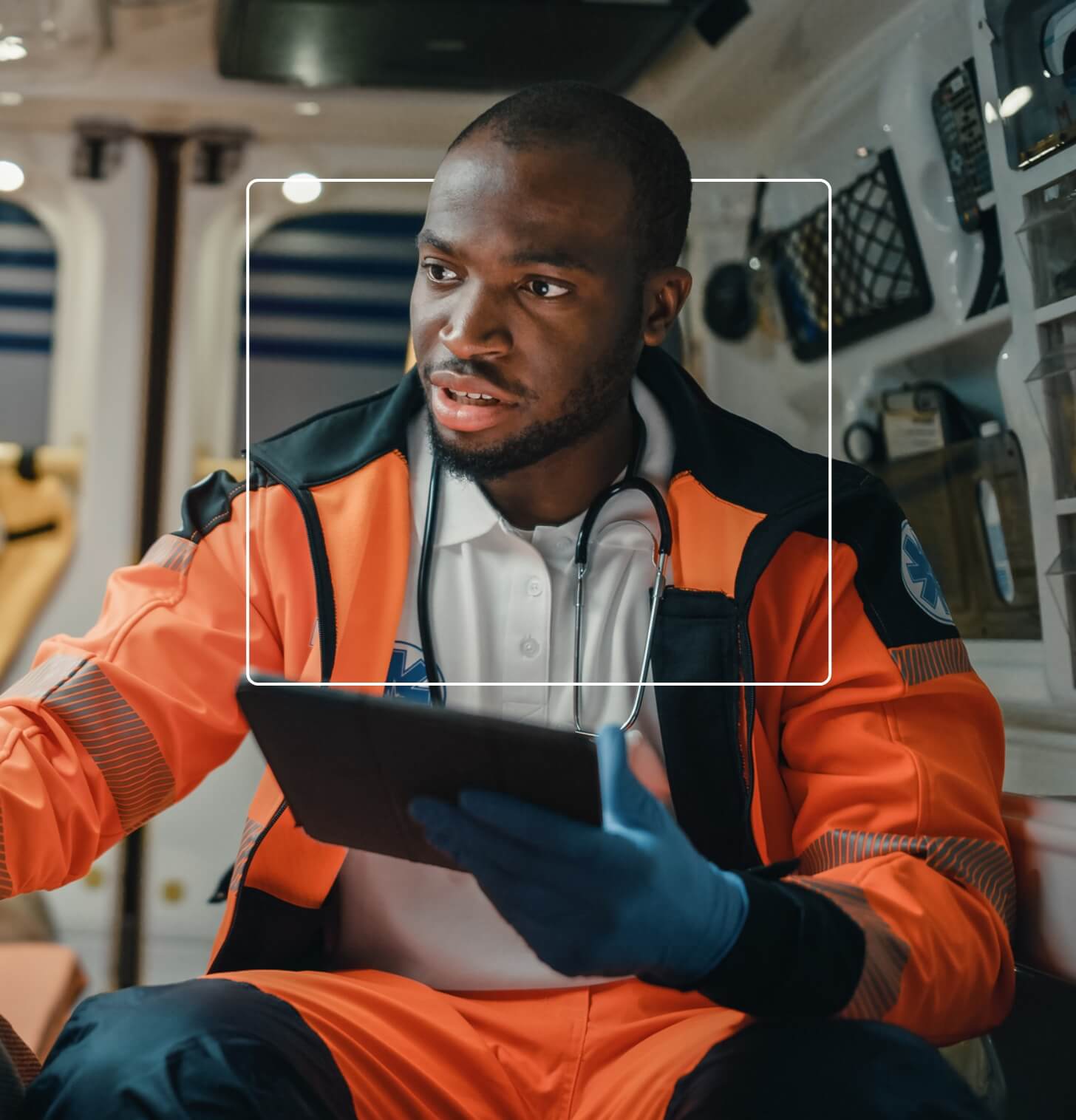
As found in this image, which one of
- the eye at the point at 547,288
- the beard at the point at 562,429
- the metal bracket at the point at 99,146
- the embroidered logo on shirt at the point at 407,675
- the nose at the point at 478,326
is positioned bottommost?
the embroidered logo on shirt at the point at 407,675

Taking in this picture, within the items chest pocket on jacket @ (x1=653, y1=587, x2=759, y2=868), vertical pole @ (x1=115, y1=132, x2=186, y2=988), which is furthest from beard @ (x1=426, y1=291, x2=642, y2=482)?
vertical pole @ (x1=115, y1=132, x2=186, y2=988)

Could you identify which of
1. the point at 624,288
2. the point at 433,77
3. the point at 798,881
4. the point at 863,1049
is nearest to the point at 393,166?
the point at 433,77

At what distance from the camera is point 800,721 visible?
4.04ft

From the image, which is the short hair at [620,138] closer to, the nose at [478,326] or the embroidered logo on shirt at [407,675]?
the nose at [478,326]

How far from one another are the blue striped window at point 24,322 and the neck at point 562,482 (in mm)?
1091

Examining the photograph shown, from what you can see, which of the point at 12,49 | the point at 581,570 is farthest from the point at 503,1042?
the point at 12,49

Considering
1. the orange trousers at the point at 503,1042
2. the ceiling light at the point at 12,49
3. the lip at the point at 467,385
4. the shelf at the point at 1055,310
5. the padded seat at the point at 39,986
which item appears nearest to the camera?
the orange trousers at the point at 503,1042

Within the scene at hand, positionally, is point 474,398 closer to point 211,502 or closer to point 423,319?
point 423,319

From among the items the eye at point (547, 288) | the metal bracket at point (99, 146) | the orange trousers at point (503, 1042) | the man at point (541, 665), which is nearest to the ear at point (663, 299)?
the man at point (541, 665)

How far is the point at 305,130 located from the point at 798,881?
1.38 metres

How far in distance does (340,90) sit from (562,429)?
90cm

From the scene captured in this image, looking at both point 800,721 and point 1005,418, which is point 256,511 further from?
point 1005,418

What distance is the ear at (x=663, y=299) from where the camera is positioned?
1214 millimetres

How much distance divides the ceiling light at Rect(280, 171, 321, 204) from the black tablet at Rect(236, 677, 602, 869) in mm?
762
